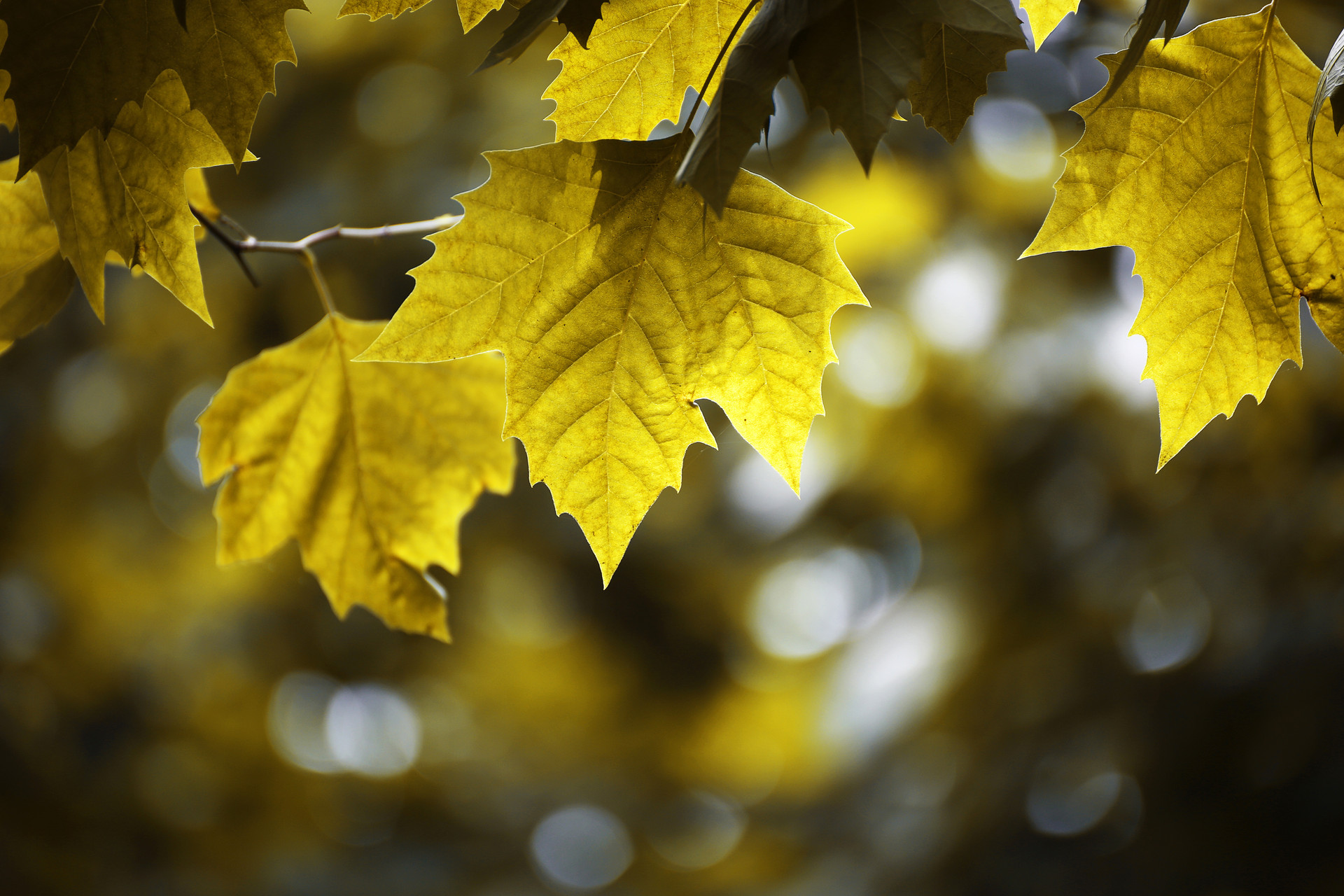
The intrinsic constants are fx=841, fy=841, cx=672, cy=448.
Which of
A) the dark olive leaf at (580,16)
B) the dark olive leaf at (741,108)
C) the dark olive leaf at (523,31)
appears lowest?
the dark olive leaf at (741,108)

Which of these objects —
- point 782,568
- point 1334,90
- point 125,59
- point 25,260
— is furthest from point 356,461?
point 782,568

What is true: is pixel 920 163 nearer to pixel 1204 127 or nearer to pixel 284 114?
pixel 284 114

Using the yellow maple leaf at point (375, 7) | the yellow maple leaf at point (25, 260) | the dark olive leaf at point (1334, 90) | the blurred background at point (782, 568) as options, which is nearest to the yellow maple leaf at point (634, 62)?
the yellow maple leaf at point (375, 7)

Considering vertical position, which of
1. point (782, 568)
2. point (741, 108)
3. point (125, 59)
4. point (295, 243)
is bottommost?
point (741, 108)

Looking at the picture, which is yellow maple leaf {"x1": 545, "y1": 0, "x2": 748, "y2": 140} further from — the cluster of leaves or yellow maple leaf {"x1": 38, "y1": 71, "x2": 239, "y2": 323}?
yellow maple leaf {"x1": 38, "y1": 71, "x2": 239, "y2": 323}

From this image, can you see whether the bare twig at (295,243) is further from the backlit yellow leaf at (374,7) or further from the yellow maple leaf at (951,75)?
the yellow maple leaf at (951,75)

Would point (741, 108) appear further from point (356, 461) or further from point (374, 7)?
point (356, 461)
